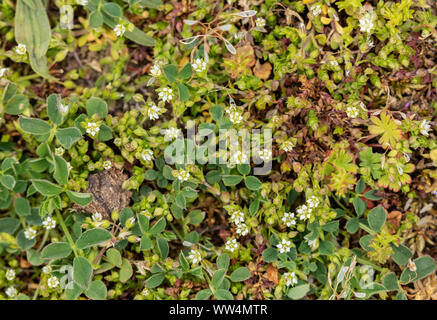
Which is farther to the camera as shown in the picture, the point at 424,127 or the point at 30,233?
the point at 30,233

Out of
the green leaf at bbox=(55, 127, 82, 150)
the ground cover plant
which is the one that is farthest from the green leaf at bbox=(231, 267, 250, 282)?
the green leaf at bbox=(55, 127, 82, 150)

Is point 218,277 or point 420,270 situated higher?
point 420,270

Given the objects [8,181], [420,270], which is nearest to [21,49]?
[8,181]

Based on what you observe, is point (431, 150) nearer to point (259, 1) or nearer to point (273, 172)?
point (273, 172)

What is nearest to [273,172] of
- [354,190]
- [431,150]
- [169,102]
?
[354,190]

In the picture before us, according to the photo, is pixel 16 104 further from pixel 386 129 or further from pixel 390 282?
pixel 390 282

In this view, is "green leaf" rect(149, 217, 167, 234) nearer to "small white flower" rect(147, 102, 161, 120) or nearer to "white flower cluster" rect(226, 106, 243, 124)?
"small white flower" rect(147, 102, 161, 120)
